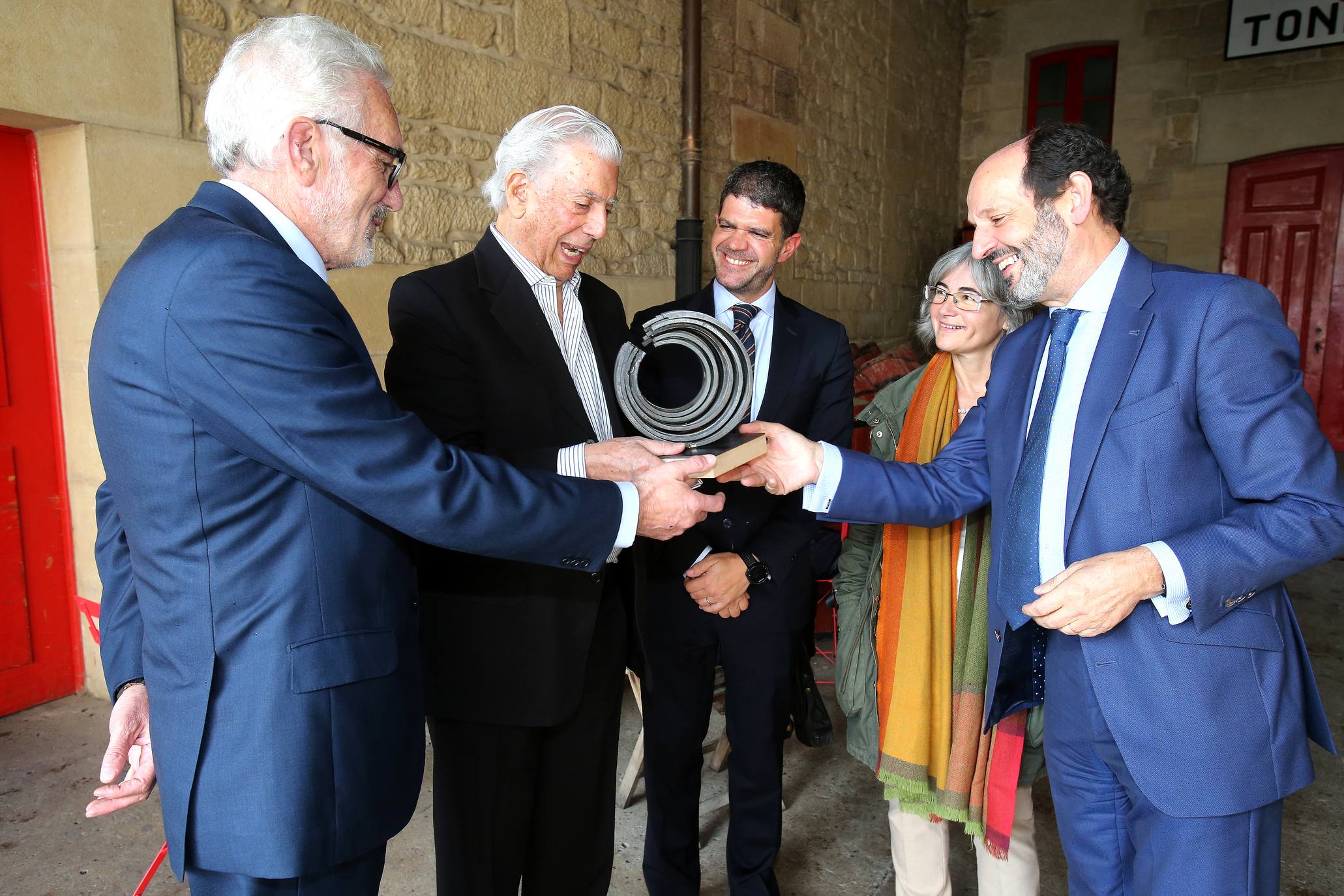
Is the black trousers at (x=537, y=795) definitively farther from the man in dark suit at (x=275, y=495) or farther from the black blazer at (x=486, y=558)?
the man in dark suit at (x=275, y=495)

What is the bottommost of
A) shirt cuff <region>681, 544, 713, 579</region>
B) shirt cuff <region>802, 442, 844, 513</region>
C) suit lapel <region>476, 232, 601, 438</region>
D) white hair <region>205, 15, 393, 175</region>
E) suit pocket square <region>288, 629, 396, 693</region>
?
shirt cuff <region>681, 544, 713, 579</region>

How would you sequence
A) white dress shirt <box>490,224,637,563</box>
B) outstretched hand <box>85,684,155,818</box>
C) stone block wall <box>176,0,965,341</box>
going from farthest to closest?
stone block wall <box>176,0,965,341</box> < white dress shirt <box>490,224,637,563</box> < outstretched hand <box>85,684,155,818</box>

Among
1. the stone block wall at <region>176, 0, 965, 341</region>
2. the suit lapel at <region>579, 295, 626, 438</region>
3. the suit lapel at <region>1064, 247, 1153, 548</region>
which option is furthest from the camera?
the stone block wall at <region>176, 0, 965, 341</region>

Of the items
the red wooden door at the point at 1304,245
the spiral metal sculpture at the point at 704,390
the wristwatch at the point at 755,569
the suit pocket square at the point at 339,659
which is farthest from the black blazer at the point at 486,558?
the red wooden door at the point at 1304,245

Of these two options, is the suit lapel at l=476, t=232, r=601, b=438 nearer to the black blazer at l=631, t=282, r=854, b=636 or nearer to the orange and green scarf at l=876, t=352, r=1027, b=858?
the black blazer at l=631, t=282, r=854, b=636

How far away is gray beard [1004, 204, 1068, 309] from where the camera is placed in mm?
1699

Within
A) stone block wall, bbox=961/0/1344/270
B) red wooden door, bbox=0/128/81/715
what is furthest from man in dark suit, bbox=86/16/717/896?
stone block wall, bbox=961/0/1344/270

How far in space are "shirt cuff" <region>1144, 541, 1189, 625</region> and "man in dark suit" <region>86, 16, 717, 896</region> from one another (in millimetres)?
1067

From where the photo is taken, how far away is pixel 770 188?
2.56 m

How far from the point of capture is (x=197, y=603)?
123 cm

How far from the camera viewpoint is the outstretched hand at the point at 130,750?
1.43 meters

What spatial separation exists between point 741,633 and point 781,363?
774 millimetres

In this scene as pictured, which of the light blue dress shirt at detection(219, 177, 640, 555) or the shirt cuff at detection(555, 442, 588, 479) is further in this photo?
the shirt cuff at detection(555, 442, 588, 479)

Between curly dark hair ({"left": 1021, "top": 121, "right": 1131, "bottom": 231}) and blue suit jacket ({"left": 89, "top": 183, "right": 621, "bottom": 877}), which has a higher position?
curly dark hair ({"left": 1021, "top": 121, "right": 1131, "bottom": 231})
